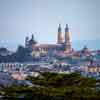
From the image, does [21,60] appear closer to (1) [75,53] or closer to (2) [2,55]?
(2) [2,55]

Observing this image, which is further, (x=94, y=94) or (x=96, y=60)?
(x=96, y=60)

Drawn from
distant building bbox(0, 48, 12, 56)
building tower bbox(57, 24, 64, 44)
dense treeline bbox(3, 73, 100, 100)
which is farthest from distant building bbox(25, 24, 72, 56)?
dense treeline bbox(3, 73, 100, 100)

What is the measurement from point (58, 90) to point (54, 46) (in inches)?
653

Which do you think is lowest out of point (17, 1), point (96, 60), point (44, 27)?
point (96, 60)

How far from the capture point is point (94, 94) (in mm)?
3477

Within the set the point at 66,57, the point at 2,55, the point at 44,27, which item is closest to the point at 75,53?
the point at 66,57

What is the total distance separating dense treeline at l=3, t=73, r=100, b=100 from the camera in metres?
3.47

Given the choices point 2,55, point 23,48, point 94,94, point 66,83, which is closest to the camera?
point 94,94

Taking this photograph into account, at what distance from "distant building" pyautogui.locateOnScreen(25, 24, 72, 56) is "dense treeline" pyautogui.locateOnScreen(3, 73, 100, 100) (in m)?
15.6

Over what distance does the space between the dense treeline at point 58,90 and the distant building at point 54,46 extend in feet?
51.3

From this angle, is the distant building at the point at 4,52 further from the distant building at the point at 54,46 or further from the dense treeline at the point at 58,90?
the dense treeline at the point at 58,90

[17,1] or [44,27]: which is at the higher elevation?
[17,1]

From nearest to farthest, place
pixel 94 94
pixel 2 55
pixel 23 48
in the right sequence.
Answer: pixel 94 94
pixel 2 55
pixel 23 48

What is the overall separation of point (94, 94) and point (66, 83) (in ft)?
1.66
